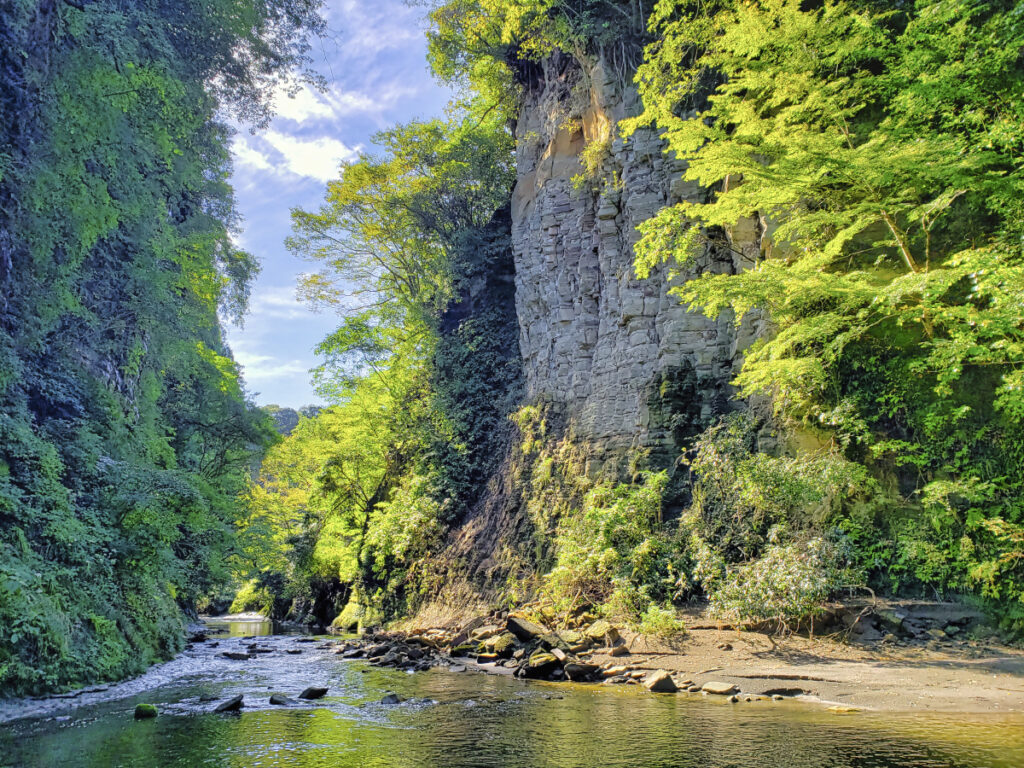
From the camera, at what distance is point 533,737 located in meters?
6.36

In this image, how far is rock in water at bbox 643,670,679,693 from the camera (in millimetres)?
8781

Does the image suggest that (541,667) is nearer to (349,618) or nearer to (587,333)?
(587,333)

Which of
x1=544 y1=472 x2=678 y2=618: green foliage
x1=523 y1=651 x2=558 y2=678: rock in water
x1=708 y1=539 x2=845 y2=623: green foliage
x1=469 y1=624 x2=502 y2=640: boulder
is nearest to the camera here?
x1=708 y1=539 x2=845 y2=623: green foliage

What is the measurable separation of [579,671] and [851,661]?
418cm

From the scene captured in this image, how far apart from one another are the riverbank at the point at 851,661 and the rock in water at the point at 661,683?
0.20 m

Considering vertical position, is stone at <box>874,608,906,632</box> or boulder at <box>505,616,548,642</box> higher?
stone at <box>874,608,906,632</box>

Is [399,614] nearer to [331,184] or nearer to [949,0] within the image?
[331,184]

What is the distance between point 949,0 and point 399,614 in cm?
2064

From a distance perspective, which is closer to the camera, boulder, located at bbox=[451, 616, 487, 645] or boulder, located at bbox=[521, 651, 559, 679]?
boulder, located at bbox=[521, 651, 559, 679]

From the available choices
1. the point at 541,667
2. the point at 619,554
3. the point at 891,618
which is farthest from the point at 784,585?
the point at 541,667

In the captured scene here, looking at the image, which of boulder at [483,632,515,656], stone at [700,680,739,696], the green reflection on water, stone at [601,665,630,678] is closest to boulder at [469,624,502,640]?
boulder at [483,632,515,656]

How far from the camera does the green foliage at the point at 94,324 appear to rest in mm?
9055

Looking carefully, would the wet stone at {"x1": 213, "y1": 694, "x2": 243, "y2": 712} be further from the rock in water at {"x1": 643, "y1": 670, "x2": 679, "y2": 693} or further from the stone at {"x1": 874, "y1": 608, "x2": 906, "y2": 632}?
the stone at {"x1": 874, "y1": 608, "x2": 906, "y2": 632}

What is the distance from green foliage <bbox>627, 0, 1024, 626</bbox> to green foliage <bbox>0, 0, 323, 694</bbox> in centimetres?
1076
